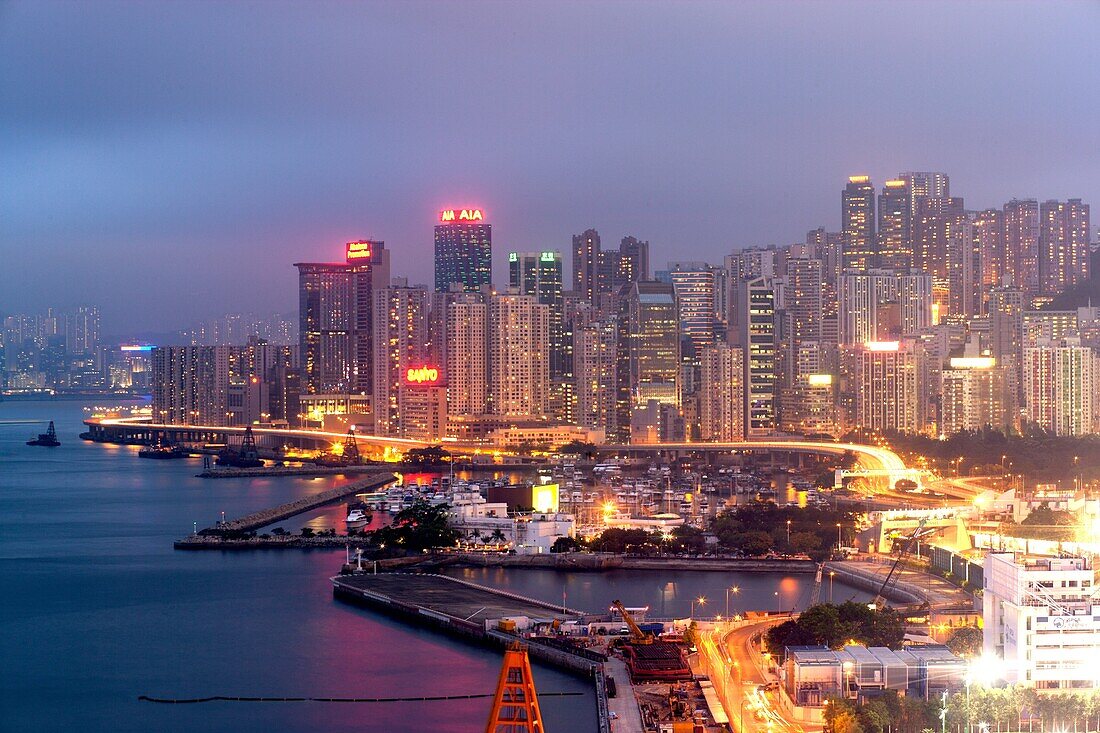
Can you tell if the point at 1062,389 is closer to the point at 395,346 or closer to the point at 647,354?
the point at 647,354

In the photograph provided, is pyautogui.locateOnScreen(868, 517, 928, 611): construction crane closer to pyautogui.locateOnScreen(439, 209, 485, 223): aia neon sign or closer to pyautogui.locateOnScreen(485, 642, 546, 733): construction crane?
pyautogui.locateOnScreen(485, 642, 546, 733): construction crane

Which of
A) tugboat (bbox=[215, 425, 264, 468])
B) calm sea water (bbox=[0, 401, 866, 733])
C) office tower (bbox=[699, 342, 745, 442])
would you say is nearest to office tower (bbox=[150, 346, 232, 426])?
tugboat (bbox=[215, 425, 264, 468])

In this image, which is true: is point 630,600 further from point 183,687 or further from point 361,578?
point 183,687

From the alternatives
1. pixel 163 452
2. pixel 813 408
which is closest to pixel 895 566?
pixel 813 408

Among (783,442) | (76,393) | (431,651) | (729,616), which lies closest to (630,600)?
(729,616)

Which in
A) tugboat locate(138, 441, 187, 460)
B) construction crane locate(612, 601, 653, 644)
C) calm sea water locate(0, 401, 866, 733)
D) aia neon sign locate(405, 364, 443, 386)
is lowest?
calm sea water locate(0, 401, 866, 733)

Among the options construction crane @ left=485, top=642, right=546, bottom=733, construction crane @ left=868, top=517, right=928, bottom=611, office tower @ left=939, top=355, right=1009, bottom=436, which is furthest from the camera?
office tower @ left=939, top=355, right=1009, bottom=436

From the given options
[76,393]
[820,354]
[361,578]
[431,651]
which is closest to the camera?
[431,651]
